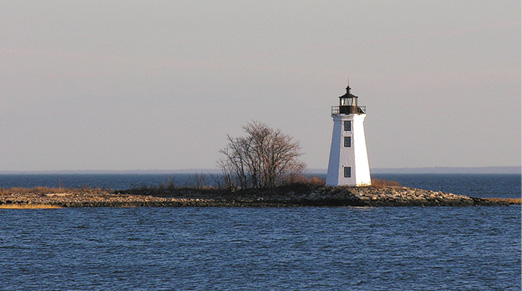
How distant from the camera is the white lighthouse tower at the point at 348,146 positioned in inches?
2382

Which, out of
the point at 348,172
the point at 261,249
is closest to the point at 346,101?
the point at 348,172

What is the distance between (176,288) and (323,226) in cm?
2213

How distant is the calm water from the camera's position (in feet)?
99.1

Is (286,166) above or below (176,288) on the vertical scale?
above

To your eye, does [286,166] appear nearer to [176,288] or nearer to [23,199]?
[23,199]

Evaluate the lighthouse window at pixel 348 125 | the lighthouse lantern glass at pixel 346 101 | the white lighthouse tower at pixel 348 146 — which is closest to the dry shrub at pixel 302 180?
the white lighthouse tower at pixel 348 146

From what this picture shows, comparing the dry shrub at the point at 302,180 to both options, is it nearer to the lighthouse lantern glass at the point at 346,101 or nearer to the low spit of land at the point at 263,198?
the low spit of land at the point at 263,198

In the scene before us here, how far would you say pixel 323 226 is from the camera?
49.2 meters

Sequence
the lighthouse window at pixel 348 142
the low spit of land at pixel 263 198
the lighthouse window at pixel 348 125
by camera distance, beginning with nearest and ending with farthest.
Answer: the lighthouse window at pixel 348 142, the lighthouse window at pixel 348 125, the low spit of land at pixel 263 198

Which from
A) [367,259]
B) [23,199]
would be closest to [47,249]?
[367,259]

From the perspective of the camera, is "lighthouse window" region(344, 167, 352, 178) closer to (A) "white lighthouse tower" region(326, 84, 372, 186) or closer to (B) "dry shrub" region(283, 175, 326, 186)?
(A) "white lighthouse tower" region(326, 84, 372, 186)

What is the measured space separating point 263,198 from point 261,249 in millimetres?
26234

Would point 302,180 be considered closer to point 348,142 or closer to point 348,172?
point 348,172

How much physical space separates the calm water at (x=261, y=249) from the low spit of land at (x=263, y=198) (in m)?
1.36
